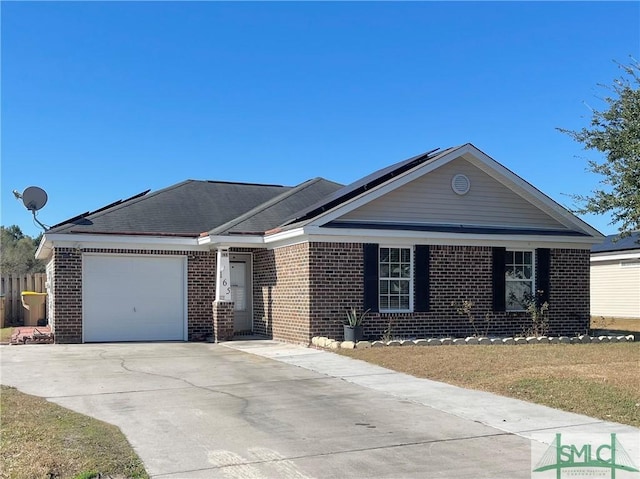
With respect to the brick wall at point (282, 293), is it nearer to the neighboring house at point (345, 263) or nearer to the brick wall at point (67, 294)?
the neighboring house at point (345, 263)

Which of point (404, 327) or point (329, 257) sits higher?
point (329, 257)

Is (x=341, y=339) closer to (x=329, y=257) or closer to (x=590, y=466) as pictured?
(x=329, y=257)

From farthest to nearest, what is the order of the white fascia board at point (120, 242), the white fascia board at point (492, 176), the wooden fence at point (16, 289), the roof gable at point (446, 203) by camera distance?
the wooden fence at point (16, 289)
the white fascia board at point (120, 242)
the roof gable at point (446, 203)
the white fascia board at point (492, 176)

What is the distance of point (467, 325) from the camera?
53.4ft

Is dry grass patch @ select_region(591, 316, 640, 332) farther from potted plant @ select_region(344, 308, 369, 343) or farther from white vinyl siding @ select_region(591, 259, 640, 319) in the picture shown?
potted plant @ select_region(344, 308, 369, 343)

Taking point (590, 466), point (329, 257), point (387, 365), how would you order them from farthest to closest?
1. point (329, 257)
2. point (387, 365)
3. point (590, 466)

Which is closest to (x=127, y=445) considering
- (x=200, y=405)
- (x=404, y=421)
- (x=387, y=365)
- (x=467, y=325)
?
(x=200, y=405)

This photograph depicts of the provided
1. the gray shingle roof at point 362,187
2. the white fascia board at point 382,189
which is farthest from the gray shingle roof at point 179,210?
the white fascia board at point 382,189

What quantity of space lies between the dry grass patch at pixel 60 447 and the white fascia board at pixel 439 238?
805 centimetres

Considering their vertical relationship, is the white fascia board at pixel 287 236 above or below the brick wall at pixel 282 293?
above

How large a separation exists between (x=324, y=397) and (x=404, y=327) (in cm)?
693

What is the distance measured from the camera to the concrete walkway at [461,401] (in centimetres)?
731

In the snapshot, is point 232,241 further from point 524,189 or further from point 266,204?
point 524,189

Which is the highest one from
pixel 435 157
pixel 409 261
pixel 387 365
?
pixel 435 157
